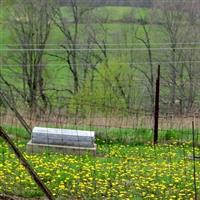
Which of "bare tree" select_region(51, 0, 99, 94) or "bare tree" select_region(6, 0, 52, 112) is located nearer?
"bare tree" select_region(6, 0, 52, 112)

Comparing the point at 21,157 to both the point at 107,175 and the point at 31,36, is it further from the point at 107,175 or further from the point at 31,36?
the point at 31,36

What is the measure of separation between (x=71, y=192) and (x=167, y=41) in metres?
27.7

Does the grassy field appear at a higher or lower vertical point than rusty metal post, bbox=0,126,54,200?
lower

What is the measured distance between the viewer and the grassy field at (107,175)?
729 centimetres

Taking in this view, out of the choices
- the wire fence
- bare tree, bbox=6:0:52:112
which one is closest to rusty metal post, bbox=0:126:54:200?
the wire fence

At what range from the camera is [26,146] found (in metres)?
10.6

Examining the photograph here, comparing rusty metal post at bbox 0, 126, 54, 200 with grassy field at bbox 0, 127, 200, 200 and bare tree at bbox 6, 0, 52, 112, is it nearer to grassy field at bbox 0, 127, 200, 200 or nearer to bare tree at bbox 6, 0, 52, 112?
grassy field at bbox 0, 127, 200, 200

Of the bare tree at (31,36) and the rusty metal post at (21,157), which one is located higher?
the bare tree at (31,36)

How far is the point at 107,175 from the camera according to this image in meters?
8.13

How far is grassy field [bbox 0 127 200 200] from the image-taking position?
729cm

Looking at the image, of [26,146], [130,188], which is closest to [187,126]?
[26,146]

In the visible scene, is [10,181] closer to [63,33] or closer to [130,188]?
[130,188]

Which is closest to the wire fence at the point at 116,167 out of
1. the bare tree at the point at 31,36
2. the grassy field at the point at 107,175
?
the grassy field at the point at 107,175

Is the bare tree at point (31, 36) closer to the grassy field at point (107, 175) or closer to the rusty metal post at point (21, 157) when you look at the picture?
the grassy field at point (107, 175)
